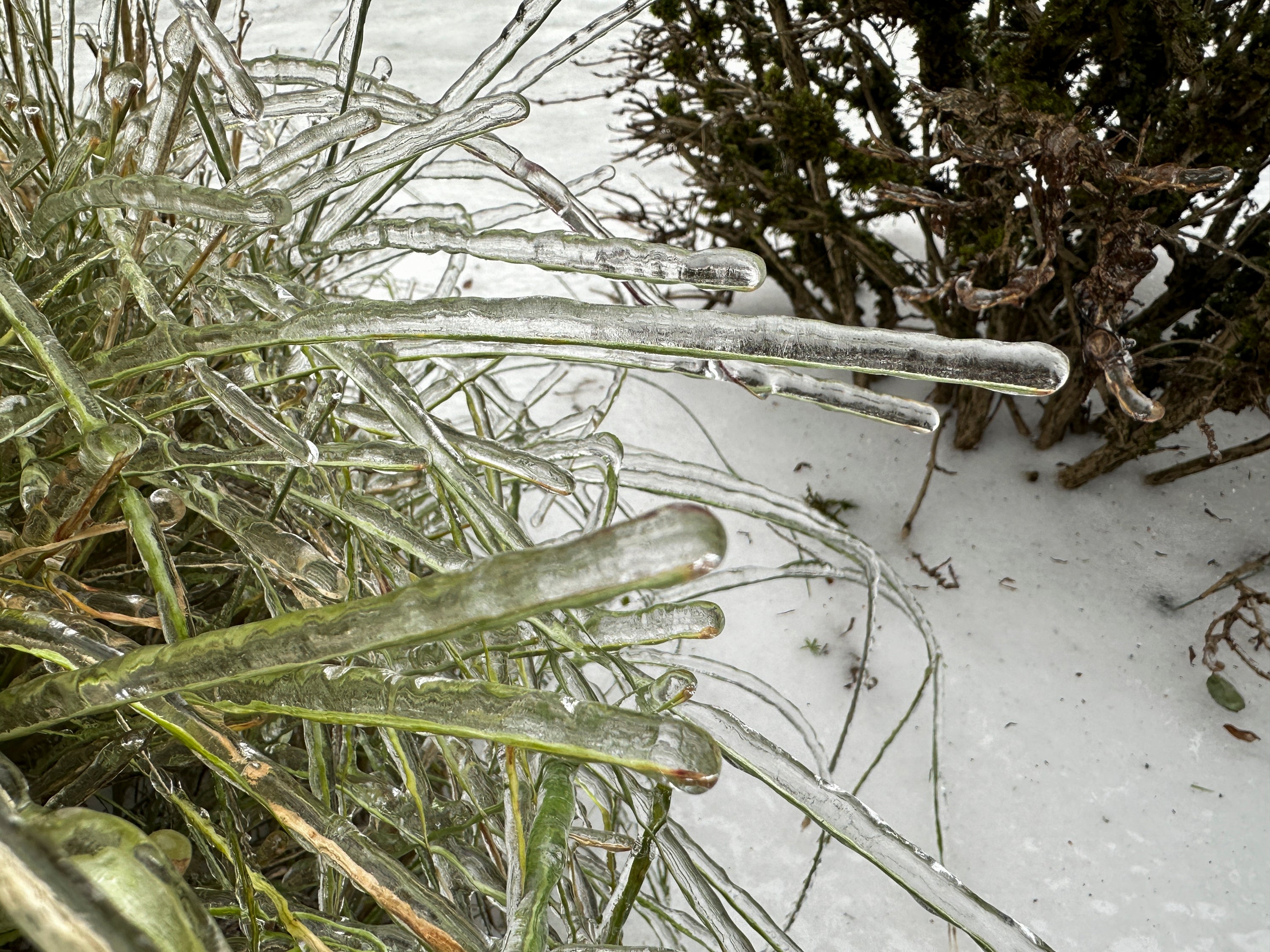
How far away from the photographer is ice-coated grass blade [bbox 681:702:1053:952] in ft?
0.62

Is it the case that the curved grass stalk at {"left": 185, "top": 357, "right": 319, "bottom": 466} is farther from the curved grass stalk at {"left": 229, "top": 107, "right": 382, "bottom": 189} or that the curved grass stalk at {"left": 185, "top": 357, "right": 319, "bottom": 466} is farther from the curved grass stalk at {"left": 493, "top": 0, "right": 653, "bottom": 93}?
the curved grass stalk at {"left": 493, "top": 0, "right": 653, "bottom": 93}

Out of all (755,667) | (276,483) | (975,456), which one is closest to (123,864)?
(276,483)

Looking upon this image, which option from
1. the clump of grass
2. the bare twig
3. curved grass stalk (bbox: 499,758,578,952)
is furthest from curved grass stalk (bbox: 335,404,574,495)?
the bare twig

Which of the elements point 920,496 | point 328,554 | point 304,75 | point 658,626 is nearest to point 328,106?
point 304,75

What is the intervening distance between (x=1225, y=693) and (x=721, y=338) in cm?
76

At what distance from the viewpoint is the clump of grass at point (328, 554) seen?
0.15 metres

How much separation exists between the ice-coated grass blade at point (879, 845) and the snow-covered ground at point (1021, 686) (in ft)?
1.40

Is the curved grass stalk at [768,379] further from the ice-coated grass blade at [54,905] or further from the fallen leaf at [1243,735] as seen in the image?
the fallen leaf at [1243,735]

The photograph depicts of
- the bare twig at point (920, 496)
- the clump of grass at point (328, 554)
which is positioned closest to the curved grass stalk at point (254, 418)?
the clump of grass at point (328, 554)

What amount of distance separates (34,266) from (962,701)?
0.69 m

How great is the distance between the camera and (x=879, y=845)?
200 millimetres

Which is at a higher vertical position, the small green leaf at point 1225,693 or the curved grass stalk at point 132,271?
the curved grass stalk at point 132,271

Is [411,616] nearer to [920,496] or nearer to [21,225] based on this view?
[21,225]

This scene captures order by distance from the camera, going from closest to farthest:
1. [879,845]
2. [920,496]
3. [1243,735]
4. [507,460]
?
[879,845] → [507,460] → [1243,735] → [920,496]
